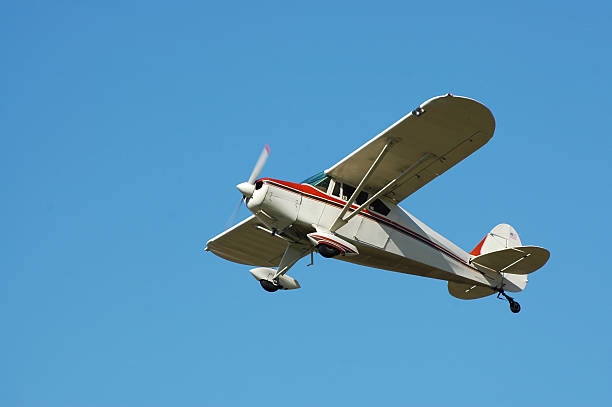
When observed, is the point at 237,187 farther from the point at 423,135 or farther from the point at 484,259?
the point at 484,259

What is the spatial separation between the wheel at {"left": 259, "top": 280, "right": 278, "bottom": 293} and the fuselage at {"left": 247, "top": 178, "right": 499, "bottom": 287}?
1149 millimetres

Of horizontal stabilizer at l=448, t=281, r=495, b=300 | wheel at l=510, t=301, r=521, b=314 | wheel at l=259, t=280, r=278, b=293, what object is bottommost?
wheel at l=510, t=301, r=521, b=314

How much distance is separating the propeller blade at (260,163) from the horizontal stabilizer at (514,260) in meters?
5.42

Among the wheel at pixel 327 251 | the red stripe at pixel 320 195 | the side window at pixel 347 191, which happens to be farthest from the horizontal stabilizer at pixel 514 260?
the wheel at pixel 327 251

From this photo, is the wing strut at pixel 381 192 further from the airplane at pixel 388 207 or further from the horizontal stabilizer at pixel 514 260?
the horizontal stabilizer at pixel 514 260

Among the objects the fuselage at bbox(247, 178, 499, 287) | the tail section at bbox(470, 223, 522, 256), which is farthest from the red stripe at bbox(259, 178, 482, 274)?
the tail section at bbox(470, 223, 522, 256)

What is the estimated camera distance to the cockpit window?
16.2 m

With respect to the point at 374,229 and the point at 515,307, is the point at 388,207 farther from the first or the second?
the point at 515,307

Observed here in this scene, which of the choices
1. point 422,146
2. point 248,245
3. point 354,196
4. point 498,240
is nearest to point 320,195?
point 354,196

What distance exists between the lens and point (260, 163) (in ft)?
52.1

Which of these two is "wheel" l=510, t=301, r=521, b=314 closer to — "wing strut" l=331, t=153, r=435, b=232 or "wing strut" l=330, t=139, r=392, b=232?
"wing strut" l=331, t=153, r=435, b=232

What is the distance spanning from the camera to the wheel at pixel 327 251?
602 inches

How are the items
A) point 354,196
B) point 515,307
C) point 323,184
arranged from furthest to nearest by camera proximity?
point 515,307, point 323,184, point 354,196

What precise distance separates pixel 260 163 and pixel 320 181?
1259 mm
